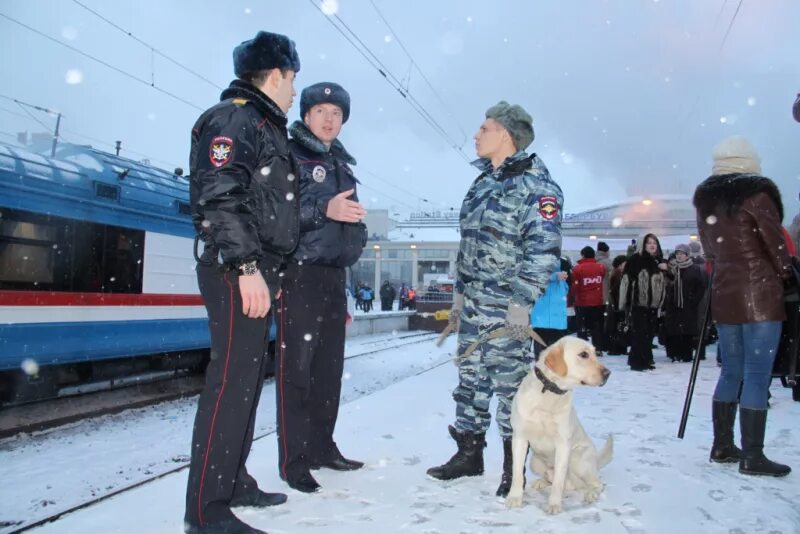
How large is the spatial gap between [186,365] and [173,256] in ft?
5.20

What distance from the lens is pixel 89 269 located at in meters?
6.78

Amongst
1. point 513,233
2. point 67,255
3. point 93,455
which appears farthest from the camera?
point 67,255

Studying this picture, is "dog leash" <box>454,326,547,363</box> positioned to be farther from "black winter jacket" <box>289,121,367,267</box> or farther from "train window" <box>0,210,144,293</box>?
"train window" <box>0,210,144,293</box>

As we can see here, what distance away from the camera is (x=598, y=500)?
9.52ft

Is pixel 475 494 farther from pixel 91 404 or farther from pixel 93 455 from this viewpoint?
pixel 91 404

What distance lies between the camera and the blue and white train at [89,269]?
234 inches

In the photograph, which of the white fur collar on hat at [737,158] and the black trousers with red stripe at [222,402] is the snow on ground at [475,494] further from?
the white fur collar on hat at [737,158]

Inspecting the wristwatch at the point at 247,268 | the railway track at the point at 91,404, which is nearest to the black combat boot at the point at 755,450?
the wristwatch at the point at 247,268

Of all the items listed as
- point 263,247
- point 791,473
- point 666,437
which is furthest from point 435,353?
point 263,247

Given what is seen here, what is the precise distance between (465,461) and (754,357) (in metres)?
1.78

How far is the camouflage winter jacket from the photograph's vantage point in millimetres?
2969

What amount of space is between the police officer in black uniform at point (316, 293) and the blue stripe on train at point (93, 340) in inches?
159

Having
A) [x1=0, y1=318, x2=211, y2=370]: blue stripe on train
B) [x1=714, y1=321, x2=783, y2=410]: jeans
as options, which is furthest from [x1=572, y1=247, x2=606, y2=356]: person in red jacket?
[x1=714, y1=321, x2=783, y2=410]: jeans

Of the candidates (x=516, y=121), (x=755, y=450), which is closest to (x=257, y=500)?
(x=516, y=121)
